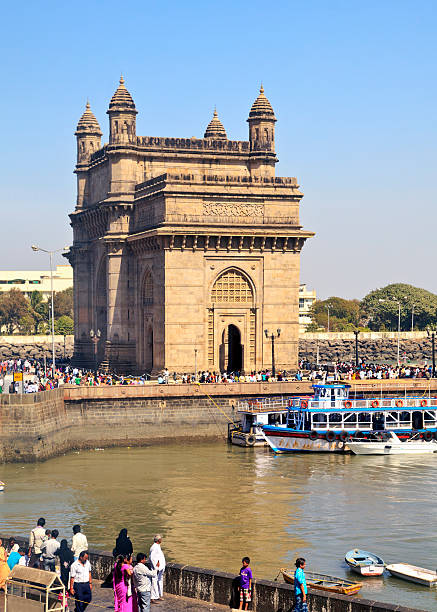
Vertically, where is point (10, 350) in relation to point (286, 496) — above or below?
above

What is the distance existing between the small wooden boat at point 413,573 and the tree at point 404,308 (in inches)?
4422

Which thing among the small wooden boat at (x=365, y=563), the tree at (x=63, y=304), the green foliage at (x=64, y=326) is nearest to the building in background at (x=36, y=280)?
the tree at (x=63, y=304)

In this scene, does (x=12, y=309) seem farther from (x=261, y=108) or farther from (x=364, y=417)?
(x=364, y=417)

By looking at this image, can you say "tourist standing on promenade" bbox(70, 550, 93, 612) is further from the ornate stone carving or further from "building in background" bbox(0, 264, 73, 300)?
"building in background" bbox(0, 264, 73, 300)

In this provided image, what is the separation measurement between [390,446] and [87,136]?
4208 cm

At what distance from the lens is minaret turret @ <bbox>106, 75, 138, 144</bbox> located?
70688 millimetres

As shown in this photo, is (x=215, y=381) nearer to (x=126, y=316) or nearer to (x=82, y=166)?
(x=126, y=316)

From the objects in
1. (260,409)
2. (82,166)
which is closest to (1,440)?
(260,409)

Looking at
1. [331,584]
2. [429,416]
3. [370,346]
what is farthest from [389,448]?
[370,346]

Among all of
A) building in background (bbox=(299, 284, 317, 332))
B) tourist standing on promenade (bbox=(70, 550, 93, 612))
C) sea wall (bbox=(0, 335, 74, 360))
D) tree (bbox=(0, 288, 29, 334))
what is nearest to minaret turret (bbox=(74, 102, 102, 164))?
sea wall (bbox=(0, 335, 74, 360))

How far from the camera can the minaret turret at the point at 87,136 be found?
8388cm

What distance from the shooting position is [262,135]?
2862 inches

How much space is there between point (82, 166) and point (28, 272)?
112 m

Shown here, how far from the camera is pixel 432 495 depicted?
42.6m
